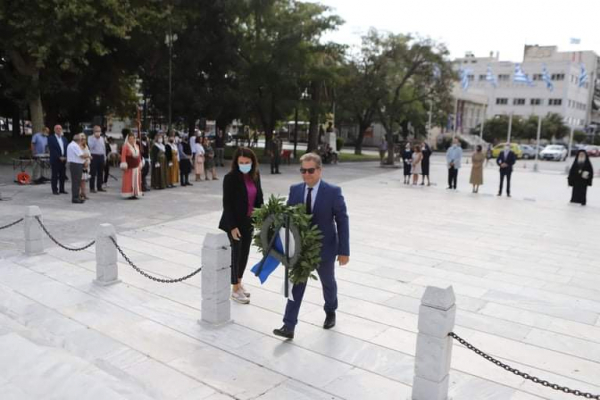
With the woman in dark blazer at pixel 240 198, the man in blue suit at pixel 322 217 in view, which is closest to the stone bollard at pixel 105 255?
the woman in dark blazer at pixel 240 198

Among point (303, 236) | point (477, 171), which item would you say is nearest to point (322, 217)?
point (303, 236)

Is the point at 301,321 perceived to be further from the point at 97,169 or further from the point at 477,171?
the point at 477,171

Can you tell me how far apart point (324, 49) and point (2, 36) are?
1513cm

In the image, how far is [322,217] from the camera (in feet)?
16.2

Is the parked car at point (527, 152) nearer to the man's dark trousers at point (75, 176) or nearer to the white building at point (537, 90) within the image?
the white building at point (537, 90)

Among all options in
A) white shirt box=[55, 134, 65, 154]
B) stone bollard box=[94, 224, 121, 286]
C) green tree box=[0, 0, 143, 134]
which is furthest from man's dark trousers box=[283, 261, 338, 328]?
green tree box=[0, 0, 143, 134]

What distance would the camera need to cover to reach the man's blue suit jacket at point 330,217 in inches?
193

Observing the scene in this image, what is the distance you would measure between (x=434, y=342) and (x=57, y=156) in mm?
12743

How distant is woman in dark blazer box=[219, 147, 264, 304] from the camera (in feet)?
18.8

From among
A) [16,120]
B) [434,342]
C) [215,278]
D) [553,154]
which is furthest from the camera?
[553,154]

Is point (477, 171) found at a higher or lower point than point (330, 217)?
lower

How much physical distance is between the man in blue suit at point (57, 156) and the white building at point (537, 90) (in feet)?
218

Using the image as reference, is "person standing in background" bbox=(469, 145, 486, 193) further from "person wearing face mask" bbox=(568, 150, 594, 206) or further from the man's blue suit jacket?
the man's blue suit jacket

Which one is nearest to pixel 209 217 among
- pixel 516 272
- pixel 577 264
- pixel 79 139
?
pixel 79 139
